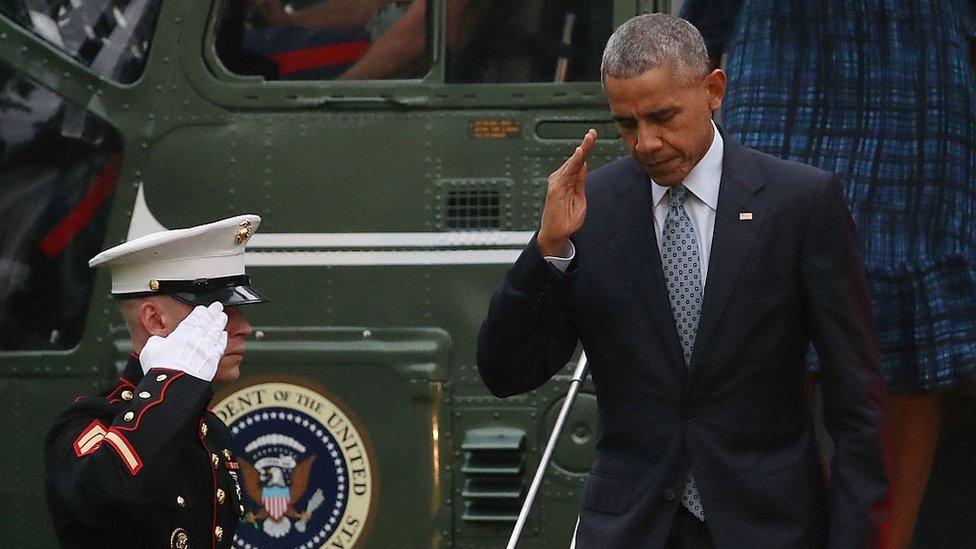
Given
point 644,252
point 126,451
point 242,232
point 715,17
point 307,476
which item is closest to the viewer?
point 644,252

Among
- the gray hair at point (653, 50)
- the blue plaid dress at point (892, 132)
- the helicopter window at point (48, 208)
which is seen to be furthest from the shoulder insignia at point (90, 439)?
the helicopter window at point (48, 208)

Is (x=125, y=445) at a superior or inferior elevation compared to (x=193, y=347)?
inferior

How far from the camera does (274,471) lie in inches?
184

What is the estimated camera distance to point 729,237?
2799mm

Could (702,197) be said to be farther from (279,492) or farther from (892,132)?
(279,492)

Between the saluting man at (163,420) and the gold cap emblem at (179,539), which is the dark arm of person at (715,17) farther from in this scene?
the gold cap emblem at (179,539)

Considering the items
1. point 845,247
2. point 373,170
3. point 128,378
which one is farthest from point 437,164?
point 845,247

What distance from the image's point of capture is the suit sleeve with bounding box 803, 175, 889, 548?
107 inches

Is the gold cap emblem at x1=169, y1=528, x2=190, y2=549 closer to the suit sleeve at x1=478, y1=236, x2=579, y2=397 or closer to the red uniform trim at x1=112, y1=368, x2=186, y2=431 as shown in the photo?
the red uniform trim at x1=112, y1=368, x2=186, y2=431

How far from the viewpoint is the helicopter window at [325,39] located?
4.76 meters

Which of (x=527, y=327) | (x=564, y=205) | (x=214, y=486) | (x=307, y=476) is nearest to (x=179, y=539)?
(x=214, y=486)

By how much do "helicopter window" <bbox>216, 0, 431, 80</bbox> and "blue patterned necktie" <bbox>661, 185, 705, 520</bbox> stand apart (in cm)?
201

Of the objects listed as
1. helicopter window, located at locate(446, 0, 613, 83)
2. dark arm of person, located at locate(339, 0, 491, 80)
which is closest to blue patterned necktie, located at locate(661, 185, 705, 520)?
helicopter window, located at locate(446, 0, 613, 83)

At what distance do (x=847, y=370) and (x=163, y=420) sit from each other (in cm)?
123
